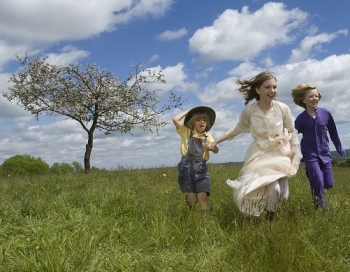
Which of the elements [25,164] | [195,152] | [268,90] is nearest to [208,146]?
[195,152]

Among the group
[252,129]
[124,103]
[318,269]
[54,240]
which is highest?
[124,103]

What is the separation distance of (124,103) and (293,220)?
17.8m

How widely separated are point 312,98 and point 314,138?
0.59 m

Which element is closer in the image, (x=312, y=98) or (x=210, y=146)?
(x=210, y=146)

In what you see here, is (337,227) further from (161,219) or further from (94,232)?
(94,232)

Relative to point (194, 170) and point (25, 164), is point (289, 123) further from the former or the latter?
point (25, 164)

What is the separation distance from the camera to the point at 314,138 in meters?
6.45

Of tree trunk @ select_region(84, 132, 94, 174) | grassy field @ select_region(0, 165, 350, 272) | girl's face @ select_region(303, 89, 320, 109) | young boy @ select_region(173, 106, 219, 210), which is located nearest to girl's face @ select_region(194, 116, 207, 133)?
young boy @ select_region(173, 106, 219, 210)

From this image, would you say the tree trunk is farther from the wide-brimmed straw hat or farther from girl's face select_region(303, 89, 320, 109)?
girl's face select_region(303, 89, 320, 109)

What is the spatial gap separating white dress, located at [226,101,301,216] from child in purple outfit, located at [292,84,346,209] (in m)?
0.72

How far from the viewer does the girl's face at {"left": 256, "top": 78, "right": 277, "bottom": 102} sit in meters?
5.54

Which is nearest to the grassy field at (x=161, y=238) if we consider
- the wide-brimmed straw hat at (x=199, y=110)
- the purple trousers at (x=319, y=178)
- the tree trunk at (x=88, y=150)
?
the purple trousers at (x=319, y=178)

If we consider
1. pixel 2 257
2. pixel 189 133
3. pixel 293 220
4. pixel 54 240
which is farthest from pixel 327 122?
pixel 2 257

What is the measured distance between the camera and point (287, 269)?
11.1 feet
